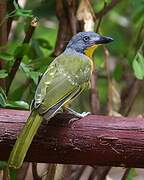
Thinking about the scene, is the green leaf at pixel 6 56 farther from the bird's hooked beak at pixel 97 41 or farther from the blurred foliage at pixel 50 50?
the bird's hooked beak at pixel 97 41

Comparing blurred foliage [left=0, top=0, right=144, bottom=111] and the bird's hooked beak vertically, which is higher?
the bird's hooked beak

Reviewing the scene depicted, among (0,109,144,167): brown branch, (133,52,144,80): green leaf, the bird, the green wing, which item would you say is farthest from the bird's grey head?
(0,109,144,167): brown branch

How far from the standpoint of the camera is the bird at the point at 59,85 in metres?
1.78

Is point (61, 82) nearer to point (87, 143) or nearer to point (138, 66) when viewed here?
point (87, 143)

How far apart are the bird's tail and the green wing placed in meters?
0.05

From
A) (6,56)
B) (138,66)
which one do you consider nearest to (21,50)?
(6,56)

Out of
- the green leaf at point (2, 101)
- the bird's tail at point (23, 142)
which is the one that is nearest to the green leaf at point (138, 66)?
the green leaf at point (2, 101)

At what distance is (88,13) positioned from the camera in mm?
2635

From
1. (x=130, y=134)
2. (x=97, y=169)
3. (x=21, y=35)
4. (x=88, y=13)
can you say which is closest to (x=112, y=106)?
(x=97, y=169)

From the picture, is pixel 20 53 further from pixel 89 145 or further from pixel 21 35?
pixel 21 35

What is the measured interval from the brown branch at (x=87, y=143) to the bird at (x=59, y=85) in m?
0.06

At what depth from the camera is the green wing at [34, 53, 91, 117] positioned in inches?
75.7

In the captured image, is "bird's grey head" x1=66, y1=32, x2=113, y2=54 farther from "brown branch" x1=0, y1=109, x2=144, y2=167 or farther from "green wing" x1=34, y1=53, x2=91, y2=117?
"brown branch" x1=0, y1=109, x2=144, y2=167

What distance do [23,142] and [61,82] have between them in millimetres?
389
